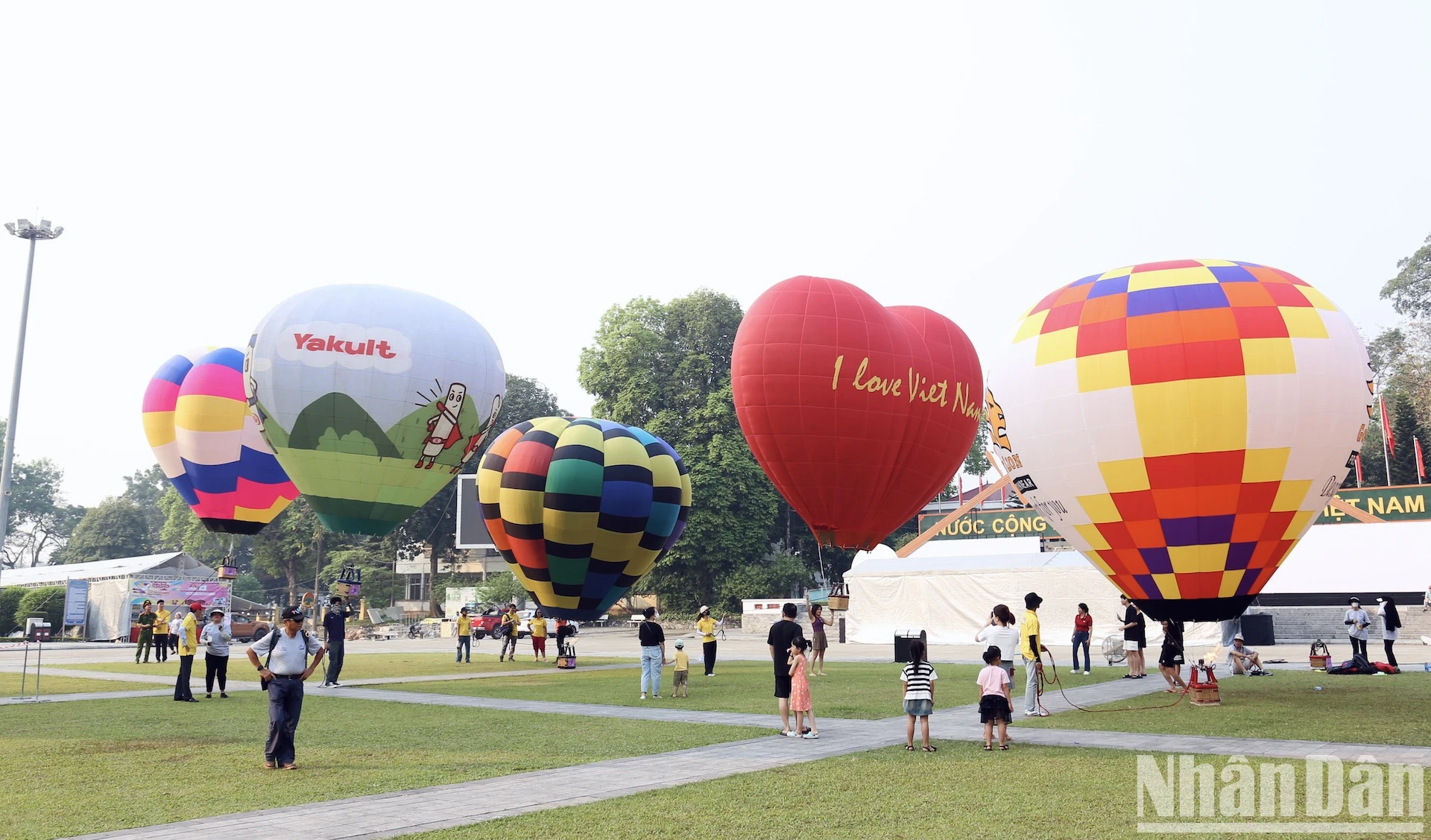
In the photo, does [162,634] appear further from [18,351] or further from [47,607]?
[47,607]

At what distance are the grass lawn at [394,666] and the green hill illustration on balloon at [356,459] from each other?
414 centimetres

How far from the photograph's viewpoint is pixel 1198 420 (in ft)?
50.6

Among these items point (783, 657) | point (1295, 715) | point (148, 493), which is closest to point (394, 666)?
point (783, 657)

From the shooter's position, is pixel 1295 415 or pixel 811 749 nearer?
pixel 811 749

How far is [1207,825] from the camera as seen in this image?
317 inches

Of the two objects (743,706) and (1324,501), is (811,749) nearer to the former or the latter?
(743,706)

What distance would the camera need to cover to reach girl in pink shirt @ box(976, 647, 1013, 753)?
11609 millimetres

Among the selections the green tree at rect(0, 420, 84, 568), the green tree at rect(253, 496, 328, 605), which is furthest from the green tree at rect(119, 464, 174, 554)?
the green tree at rect(253, 496, 328, 605)

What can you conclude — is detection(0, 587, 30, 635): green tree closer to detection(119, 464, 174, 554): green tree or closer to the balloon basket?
the balloon basket

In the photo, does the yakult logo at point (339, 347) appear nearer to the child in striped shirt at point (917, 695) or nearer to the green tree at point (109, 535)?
the child in striped shirt at point (917, 695)

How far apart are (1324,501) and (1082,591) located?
17.7 metres

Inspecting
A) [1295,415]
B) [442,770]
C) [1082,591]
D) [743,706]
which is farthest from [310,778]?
[1082,591]

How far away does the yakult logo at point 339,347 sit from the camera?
26.1 metres

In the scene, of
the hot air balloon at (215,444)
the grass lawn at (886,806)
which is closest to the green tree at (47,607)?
the hot air balloon at (215,444)
